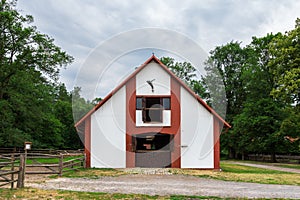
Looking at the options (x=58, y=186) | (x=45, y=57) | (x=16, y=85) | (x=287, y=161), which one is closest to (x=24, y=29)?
Answer: (x=45, y=57)

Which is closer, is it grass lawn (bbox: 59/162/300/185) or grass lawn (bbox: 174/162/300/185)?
grass lawn (bbox: 174/162/300/185)

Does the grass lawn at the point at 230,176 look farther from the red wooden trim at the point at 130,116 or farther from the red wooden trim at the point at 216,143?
the red wooden trim at the point at 130,116

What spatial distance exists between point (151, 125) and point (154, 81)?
8.12 feet

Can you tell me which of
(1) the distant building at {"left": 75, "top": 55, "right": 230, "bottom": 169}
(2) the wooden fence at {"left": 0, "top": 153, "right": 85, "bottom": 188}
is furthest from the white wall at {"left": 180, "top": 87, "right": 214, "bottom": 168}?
(2) the wooden fence at {"left": 0, "top": 153, "right": 85, "bottom": 188}

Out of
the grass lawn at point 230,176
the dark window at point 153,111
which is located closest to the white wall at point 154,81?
the dark window at point 153,111

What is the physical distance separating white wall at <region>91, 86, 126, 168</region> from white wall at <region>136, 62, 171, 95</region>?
1013 millimetres

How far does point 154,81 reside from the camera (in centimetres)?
Answer: 1845

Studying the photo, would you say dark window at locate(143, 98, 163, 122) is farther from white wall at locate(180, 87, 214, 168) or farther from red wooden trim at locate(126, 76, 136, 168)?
white wall at locate(180, 87, 214, 168)

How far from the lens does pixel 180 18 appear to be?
1894cm

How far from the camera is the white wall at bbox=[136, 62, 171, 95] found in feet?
60.3

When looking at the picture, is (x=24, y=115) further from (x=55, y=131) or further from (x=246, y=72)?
(x=246, y=72)

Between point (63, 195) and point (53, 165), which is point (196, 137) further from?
point (63, 195)

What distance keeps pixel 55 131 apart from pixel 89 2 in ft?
72.8

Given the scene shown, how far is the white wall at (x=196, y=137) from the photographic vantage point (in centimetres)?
Result: 1761
